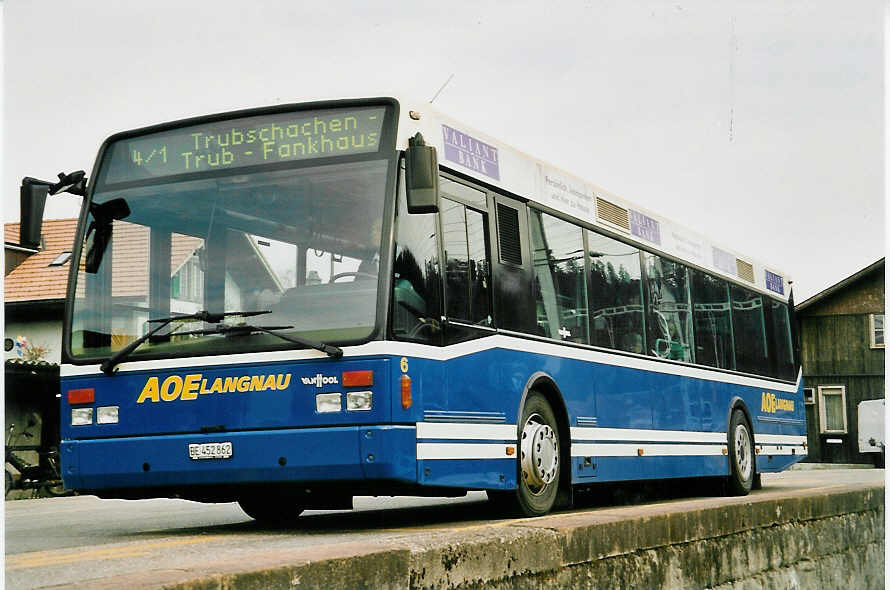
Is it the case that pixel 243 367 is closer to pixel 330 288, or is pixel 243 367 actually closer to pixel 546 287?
pixel 330 288

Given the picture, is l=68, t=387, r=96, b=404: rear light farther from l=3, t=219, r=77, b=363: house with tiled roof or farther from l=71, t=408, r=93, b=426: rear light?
l=3, t=219, r=77, b=363: house with tiled roof

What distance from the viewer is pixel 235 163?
9641 mm

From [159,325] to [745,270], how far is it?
11130 mm

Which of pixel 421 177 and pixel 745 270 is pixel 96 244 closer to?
pixel 421 177

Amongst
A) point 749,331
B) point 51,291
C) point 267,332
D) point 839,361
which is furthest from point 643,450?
point 839,361

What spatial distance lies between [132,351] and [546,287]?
12.3 feet

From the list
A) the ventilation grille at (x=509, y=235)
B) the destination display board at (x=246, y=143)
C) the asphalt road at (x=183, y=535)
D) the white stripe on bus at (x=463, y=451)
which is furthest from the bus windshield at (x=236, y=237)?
the ventilation grille at (x=509, y=235)

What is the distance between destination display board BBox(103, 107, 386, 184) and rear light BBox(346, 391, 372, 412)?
1.72 m

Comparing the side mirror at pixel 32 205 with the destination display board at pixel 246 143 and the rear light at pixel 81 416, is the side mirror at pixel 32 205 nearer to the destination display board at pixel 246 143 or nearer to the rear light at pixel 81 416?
the destination display board at pixel 246 143

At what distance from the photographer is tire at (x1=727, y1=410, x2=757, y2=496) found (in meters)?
16.8

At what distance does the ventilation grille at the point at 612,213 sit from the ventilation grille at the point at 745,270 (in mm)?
4576

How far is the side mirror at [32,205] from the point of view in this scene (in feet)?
29.3

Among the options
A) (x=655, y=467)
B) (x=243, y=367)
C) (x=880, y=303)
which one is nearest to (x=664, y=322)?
(x=655, y=467)

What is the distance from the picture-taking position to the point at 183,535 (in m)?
9.73
